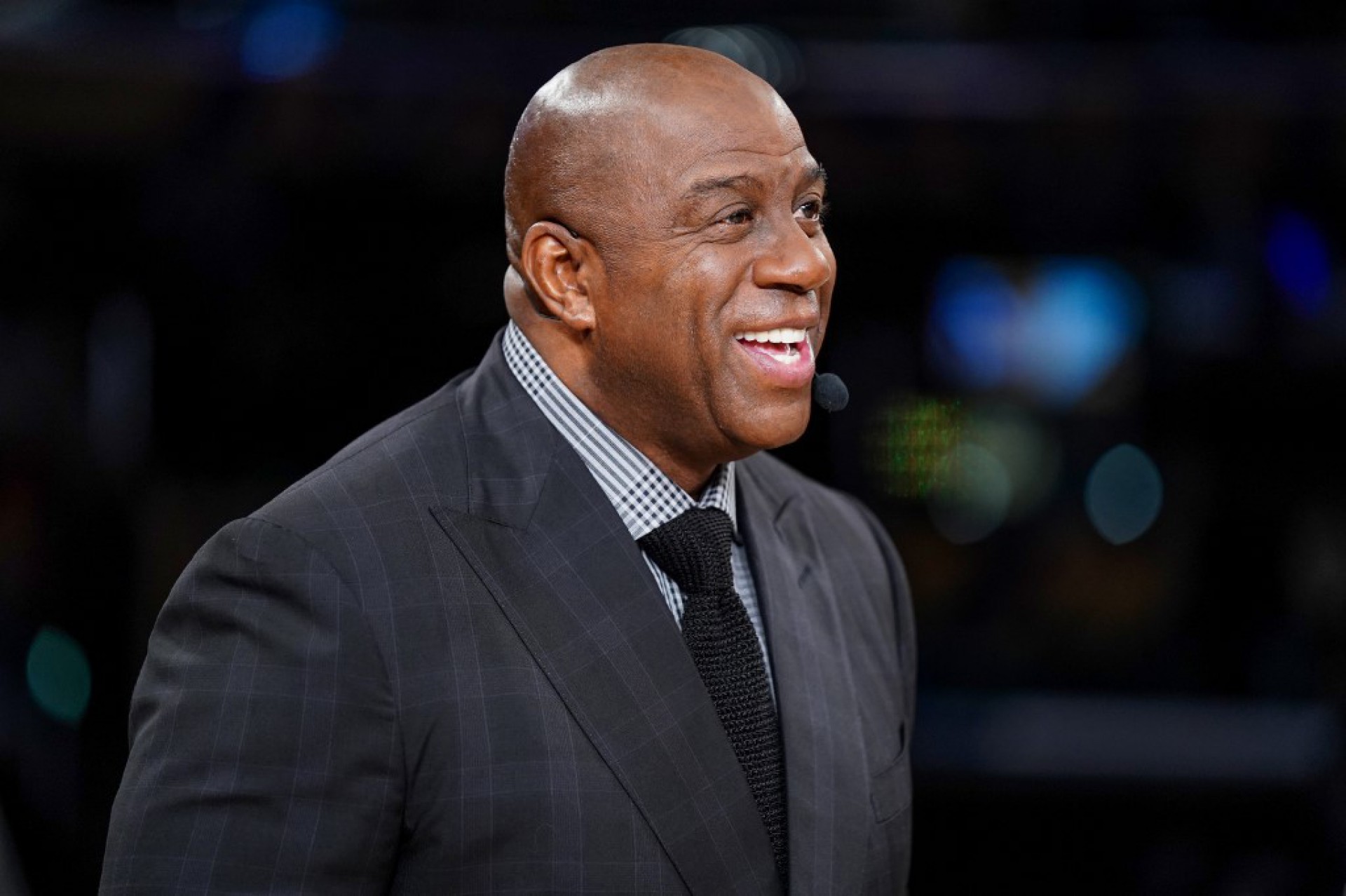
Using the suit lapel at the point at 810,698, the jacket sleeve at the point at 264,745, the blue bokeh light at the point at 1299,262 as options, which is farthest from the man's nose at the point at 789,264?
the blue bokeh light at the point at 1299,262

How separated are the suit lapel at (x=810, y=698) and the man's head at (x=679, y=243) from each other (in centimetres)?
22

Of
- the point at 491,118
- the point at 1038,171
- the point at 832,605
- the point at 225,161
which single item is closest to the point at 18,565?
the point at 225,161

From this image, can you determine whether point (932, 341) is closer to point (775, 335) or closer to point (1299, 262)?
point (1299, 262)

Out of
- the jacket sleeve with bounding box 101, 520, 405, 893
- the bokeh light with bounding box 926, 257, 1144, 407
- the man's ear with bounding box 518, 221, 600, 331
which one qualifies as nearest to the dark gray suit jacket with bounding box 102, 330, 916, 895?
the jacket sleeve with bounding box 101, 520, 405, 893

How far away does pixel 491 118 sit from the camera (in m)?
3.46

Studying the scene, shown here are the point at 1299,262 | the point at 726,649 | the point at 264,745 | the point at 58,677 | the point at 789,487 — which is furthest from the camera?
the point at 1299,262

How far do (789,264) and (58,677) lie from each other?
8.71 ft

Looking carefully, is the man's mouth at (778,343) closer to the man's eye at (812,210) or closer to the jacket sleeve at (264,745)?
the man's eye at (812,210)

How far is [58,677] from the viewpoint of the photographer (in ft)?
11.5

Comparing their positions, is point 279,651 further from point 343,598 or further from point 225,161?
point 225,161

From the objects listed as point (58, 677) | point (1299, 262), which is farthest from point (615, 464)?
point (1299, 262)

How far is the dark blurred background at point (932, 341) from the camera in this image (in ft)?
11.3

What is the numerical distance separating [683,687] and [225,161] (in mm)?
2481

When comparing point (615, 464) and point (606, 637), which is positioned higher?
point (615, 464)
